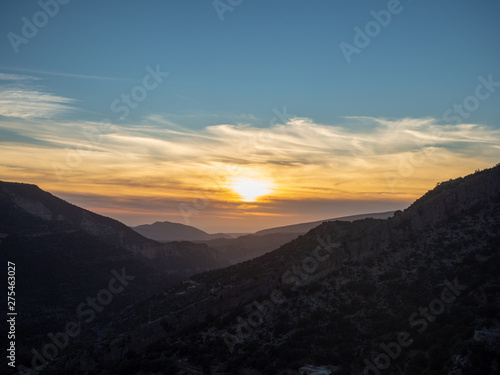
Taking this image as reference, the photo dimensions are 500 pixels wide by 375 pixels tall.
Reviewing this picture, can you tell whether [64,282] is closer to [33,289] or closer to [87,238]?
[33,289]

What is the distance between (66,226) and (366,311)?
290 ft

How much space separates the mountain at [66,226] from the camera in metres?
97.6

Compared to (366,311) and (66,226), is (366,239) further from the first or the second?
(66,226)

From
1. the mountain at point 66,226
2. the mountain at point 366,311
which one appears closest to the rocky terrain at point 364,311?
the mountain at point 366,311

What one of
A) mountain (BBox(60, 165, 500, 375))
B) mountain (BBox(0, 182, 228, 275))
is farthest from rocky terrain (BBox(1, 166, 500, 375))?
mountain (BBox(0, 182, 228, 275))

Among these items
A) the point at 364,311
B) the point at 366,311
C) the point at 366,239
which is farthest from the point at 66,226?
the point at 366,311

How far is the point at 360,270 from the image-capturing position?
42.3m

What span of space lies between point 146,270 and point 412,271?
79.3m

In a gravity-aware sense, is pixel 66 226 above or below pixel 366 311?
above

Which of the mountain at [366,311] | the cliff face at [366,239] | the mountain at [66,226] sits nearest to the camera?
the mountain at [366,311]

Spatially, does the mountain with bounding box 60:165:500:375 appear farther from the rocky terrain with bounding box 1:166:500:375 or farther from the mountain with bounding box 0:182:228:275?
the mountain with bounding box 0:182:228:275

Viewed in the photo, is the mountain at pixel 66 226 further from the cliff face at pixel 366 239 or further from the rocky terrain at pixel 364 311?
the cliff face at pixel 366 239

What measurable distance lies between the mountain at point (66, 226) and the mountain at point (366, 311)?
61.1 meters

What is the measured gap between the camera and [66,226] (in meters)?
105
